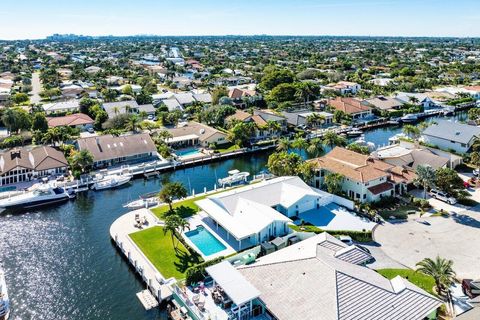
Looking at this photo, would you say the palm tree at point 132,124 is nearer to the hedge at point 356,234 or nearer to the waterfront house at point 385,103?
the hedge at point 356,234

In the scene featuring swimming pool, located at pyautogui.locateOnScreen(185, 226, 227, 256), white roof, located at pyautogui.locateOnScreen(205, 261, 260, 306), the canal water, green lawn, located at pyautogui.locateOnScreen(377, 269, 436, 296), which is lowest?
the canal water

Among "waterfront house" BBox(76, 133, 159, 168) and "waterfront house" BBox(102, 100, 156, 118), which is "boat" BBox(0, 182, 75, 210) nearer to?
"waterfront house" BBox(76, 133, 159, 168)

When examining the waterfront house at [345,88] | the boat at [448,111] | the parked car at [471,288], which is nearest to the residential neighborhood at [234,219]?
the parked car at [471,288]

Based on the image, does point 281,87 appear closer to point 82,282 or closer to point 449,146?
point 449,146

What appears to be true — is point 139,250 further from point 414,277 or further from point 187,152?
point 187,152

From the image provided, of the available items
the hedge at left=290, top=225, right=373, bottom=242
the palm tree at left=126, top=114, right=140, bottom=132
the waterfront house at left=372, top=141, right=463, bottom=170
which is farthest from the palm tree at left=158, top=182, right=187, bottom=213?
the palm tree at left=126, top=114, right=140, bottom=132

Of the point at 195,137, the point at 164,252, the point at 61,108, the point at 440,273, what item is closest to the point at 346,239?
the point at 440,273
